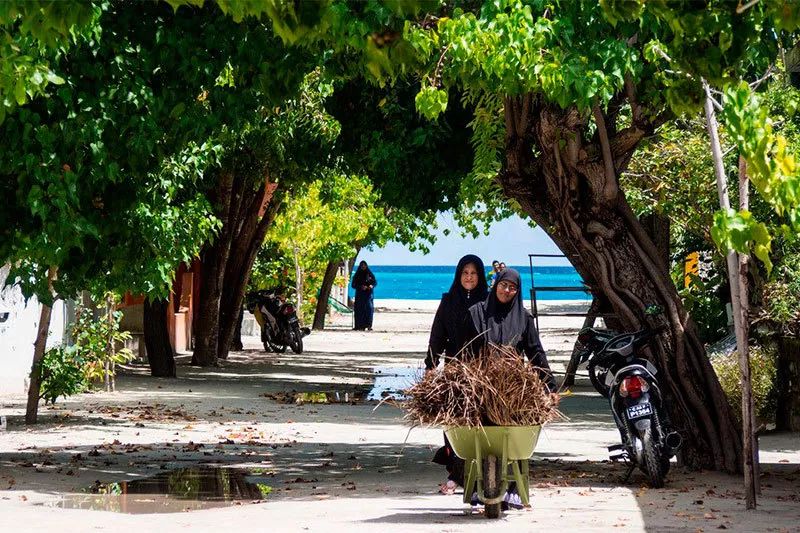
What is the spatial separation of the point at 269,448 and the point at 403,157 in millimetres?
6326

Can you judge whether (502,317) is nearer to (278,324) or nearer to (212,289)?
(212,289)

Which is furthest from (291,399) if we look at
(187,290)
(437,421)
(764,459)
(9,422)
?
(187,290)

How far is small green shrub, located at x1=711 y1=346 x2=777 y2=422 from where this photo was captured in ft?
53.5

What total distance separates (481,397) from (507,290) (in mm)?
1437

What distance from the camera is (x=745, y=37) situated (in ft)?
22.9

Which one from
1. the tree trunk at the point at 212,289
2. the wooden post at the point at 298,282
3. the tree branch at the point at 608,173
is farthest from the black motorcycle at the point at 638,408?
the wooden post at the point at 298,282

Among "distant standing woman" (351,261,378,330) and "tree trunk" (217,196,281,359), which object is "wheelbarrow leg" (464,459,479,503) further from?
"distant standing woman" (351,261,378,330)

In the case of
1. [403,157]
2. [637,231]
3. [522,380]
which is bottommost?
[522,380]

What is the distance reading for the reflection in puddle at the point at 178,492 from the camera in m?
10.8

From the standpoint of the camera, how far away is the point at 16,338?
Answer: 19859 millimetres

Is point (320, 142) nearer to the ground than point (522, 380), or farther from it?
farther from it

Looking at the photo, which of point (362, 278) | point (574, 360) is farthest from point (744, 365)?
point (362, 278)

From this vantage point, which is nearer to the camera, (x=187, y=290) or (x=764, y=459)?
(x=764, y=459)

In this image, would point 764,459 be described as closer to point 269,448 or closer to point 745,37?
point 269,448
